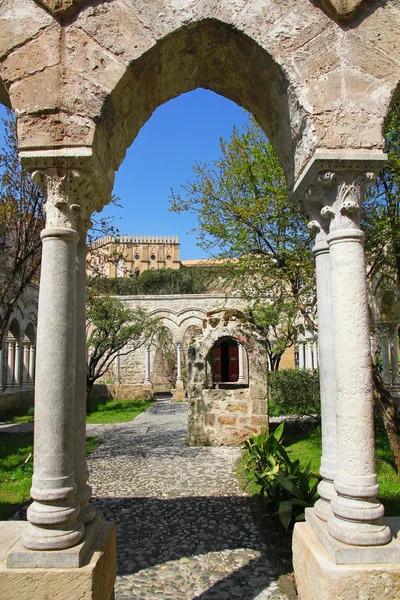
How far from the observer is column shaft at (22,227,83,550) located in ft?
8.60

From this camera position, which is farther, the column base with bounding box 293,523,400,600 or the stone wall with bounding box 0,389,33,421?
the stone wall with bounding box 0,389,33,421

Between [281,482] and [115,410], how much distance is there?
39.3ft

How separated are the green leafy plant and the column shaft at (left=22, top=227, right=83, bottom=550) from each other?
2.38 metres

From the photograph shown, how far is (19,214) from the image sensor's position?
822 centimetres

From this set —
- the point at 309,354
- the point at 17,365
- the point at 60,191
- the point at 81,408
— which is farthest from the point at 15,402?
the point at 60,191

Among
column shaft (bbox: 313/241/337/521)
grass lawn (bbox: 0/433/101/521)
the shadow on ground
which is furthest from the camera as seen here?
grass lawn (bbox: 0/433/101/521)

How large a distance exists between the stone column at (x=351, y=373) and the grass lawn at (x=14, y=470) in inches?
163

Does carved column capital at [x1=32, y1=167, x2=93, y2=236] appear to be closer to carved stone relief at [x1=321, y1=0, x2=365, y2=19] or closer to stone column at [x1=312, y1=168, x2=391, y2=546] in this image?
stone column at [x1=312, y1=168, x2=391, y2=546]

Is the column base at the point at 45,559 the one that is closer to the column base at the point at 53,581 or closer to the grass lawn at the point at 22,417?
the column base at the point at 53,581

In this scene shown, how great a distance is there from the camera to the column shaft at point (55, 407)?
2.62 m

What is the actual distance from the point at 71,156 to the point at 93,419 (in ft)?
39.2

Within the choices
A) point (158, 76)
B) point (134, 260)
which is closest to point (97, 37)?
point (158, 76)

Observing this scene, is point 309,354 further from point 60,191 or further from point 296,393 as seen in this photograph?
point 60,191

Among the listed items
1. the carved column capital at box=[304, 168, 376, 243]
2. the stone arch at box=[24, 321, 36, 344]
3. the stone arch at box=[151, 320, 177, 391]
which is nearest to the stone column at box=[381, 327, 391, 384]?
the carved column capital at box=[304, 168, 376, 243]
